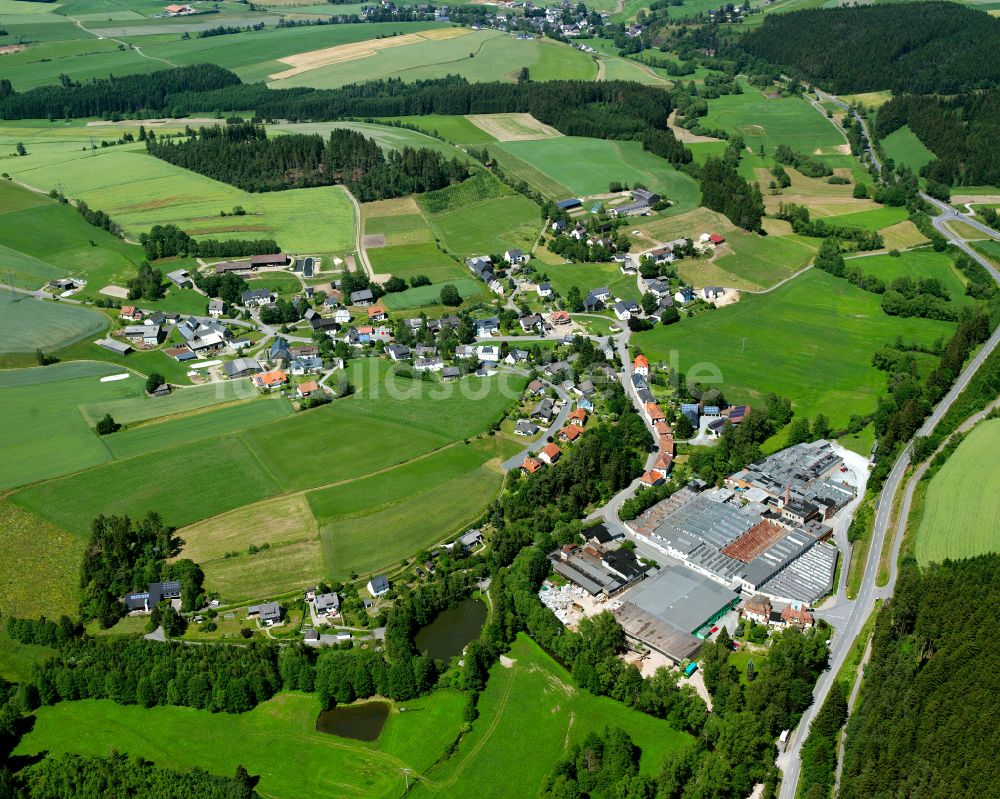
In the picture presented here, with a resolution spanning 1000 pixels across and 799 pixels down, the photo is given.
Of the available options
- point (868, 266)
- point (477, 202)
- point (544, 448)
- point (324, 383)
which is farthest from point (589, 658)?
point (477, 202)

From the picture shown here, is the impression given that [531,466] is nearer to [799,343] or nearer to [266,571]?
[266,571]

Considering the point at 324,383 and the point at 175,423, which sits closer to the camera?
the point at 175,423

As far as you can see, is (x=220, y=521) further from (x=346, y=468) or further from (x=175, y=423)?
(x=175, y=423)

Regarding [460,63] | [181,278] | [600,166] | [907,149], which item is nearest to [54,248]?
[181,278]

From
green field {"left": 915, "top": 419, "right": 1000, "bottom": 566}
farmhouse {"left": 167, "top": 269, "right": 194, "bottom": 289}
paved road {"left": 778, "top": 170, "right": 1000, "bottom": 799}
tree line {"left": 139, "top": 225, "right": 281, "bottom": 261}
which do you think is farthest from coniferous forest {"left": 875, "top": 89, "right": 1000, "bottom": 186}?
farmhouse {"left": 167, "top": 269, "right": 194, "bottom": 289}

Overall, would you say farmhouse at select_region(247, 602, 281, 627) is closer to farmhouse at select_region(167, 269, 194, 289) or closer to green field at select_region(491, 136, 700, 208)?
farmhouse at select_region(167, 269, 194, 289)

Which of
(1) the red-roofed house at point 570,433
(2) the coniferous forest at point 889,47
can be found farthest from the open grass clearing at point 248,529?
(2) the coniferous forest at point 889,47
